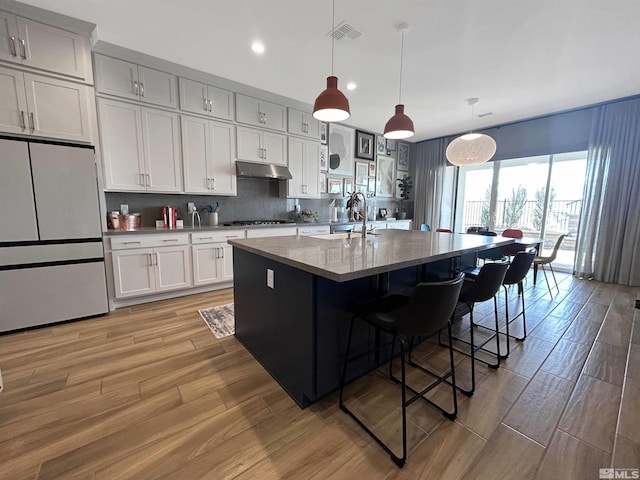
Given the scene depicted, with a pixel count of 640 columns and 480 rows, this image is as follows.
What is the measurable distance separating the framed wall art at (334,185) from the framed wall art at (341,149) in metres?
0.15

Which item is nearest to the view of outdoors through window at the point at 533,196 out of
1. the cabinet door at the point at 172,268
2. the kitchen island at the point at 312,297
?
the kitchen island at the point at 312,297

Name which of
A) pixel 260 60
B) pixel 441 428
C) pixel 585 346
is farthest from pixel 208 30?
pixel 585 346

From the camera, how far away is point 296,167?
4.50m

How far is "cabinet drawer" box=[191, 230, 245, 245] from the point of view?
11.1ft

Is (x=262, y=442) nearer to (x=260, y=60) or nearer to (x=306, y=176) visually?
(x=260, y=60)

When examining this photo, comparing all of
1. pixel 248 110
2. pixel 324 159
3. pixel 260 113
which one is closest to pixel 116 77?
pixel 248 110

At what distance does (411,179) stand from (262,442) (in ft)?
21.4

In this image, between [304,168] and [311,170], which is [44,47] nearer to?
[304,168]

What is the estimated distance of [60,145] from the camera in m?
2.47

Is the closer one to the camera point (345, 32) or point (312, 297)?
point (312, 297)

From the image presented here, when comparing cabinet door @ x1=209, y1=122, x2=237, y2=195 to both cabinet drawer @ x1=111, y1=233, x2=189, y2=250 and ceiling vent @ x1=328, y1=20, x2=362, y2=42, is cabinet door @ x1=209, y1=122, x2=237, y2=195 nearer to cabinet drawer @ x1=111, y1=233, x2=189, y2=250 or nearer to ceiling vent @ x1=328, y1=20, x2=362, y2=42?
cabinet drawer @ x1=111, y1=233, x2=189, y2=250

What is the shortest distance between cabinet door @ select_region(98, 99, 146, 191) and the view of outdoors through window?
20.7 feet

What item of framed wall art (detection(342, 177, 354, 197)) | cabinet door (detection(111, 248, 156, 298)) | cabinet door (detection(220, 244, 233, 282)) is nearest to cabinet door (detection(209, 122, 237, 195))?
cabinet door (detection(220, 244, 233, 282))

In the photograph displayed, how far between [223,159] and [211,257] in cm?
139
